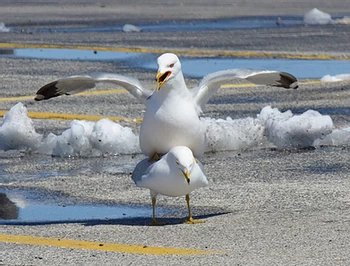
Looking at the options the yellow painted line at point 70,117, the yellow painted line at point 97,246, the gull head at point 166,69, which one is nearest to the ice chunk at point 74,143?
the yellow painted line at point 70,117

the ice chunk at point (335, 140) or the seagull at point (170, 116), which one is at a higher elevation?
the seagull at point (170, 116)

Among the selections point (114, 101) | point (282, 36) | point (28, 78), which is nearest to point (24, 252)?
point (114, 101)

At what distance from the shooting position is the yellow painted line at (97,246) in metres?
6.95

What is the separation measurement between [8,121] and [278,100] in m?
4.25

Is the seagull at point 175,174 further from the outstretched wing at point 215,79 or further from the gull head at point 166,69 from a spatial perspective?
the outstretched wing at point 215,79

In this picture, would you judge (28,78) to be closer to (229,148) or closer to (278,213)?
(229,148)

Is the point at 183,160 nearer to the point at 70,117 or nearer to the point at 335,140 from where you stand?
the point at 335,140

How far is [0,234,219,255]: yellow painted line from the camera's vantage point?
22.8ft

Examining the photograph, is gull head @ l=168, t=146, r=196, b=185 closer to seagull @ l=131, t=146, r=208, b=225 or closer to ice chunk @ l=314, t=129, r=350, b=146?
seagull @ l=131, t=146, r=208, b=225

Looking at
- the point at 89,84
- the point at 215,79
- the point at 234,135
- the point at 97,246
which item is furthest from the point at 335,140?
the point at 97,246

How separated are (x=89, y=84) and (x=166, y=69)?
1337 mm

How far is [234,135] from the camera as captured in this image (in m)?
11.2

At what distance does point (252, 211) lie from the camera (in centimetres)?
822

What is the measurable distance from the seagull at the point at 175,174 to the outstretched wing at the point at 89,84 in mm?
806
